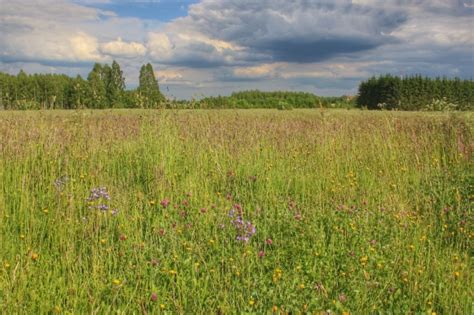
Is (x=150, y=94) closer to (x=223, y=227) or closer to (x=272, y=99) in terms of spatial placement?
(x=223, y=227)

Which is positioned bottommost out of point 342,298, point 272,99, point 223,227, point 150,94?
point 342,298

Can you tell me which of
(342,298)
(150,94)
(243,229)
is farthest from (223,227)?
(150,94)

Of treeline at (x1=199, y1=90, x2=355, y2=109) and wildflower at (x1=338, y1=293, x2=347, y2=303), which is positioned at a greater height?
treeline at (x1=199, y1=90, x2=355, y2=109)

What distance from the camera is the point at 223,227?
12.7ft

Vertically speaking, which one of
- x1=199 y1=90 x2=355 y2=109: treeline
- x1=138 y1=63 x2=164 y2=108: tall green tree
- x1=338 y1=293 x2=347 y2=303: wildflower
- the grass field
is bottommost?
x1=338 y1=293 x2=347 y2=303: wildflower

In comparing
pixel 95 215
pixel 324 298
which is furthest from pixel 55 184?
pixel 324 298

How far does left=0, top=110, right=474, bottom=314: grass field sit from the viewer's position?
2.89 m

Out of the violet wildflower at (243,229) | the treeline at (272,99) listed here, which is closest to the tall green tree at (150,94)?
the violet wildflower at (243,229)

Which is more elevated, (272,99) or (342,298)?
(272,99)

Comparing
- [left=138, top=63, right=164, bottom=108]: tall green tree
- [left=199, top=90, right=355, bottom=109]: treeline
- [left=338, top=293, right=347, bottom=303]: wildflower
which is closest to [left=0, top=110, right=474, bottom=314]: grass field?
[left=338, top=293, right=347, bottom=303]: wildflower

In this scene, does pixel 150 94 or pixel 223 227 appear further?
pixel 150 94

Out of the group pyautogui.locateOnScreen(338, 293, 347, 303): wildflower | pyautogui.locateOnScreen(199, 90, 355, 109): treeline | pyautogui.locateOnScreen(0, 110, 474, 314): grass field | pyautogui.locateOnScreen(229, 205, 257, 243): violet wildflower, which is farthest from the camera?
pyautogui.locateOnScreen(199, 90, 355, 109): treeline

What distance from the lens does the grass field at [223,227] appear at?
289 centimetres

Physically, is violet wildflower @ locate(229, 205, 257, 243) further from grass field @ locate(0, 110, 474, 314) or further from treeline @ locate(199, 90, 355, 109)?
treeline @ locate(199, 90, 355, 109)
